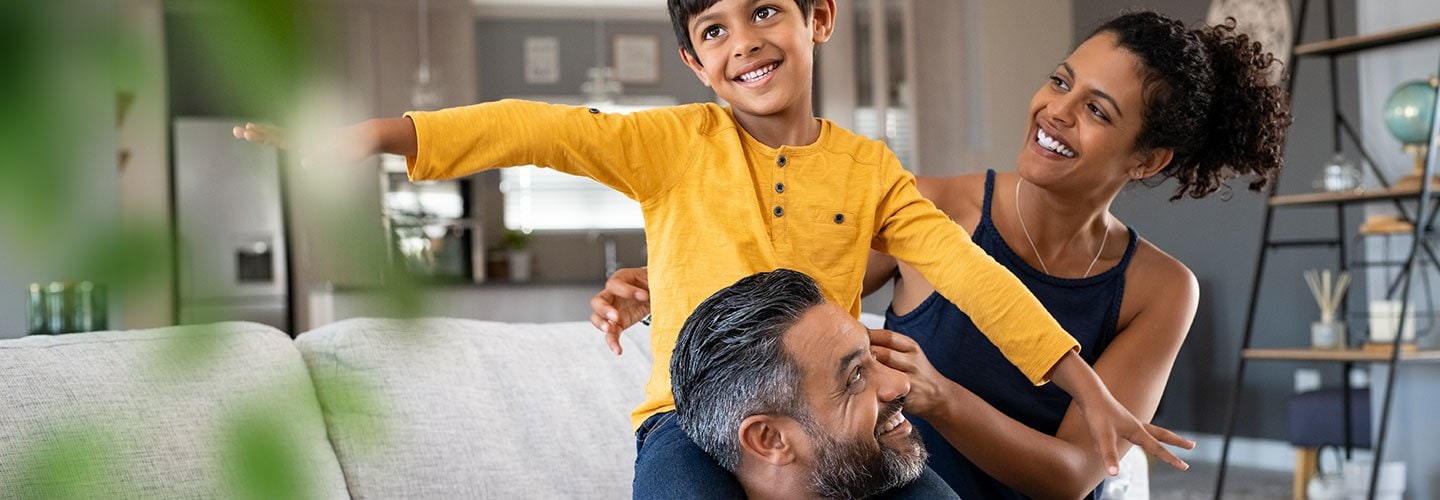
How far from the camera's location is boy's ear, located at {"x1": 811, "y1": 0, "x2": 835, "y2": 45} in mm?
1518

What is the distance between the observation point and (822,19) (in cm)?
155

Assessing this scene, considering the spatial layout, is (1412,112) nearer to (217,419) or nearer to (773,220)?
(773,220)

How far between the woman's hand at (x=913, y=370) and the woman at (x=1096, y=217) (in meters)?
0.23

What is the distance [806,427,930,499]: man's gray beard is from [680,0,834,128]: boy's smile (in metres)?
0.39

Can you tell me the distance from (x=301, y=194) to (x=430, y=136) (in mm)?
775

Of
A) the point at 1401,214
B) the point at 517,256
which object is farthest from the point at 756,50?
the point at 517,256

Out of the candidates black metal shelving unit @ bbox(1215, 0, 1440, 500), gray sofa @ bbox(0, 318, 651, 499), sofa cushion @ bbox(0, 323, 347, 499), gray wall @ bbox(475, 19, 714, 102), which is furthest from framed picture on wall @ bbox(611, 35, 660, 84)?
sofa cushion @ bbox(0, 323, 347, 499)

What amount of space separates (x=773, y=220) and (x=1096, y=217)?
758 millimetres

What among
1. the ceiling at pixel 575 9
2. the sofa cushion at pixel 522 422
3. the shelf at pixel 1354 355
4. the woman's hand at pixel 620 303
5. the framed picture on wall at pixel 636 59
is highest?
the ceiling at pixel 575 9

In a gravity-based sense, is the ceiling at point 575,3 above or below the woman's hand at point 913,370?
above

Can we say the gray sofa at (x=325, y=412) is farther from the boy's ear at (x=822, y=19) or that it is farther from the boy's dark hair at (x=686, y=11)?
the boy's ear at (x=822, y=19)

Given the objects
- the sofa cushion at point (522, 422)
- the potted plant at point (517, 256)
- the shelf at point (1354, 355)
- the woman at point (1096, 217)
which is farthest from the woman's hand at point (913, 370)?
the potted plant at point (517, 256)

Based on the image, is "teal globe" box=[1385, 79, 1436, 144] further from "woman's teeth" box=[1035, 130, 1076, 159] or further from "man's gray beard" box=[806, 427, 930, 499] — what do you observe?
"man's gray beard" box=[806, 427, 930, 499]

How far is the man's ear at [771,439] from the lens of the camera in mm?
1445
